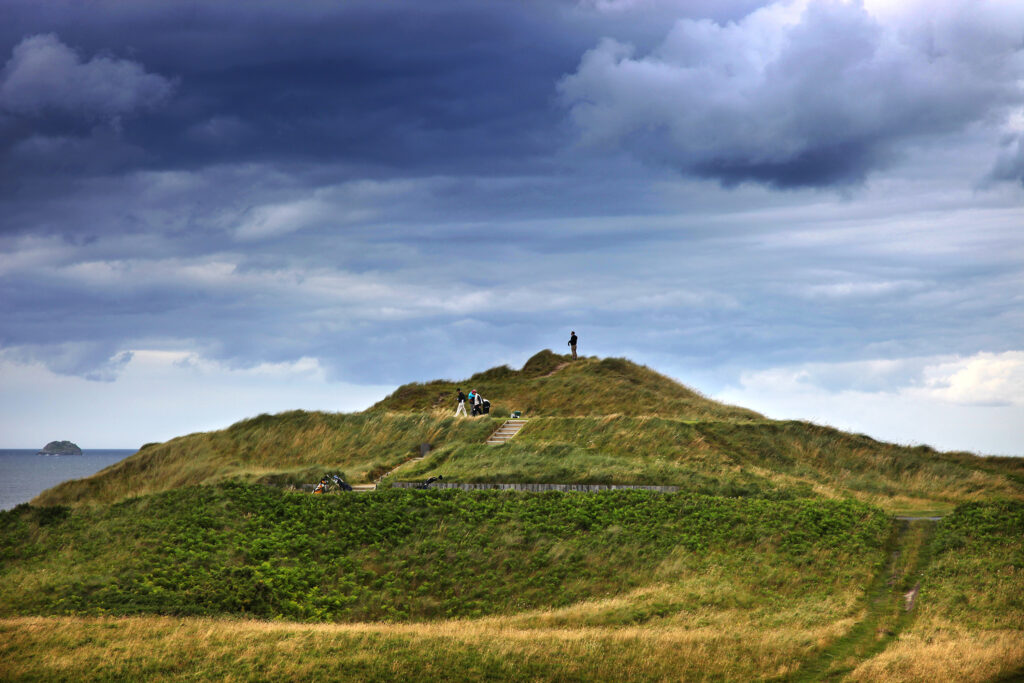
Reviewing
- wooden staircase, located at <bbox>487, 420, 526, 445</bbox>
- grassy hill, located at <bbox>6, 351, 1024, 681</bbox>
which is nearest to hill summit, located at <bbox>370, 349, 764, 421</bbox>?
wooden staircase, located at <bbox>487, 420, 526, 445</bbox>

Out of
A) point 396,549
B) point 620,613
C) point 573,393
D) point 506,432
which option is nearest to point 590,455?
point 506,432

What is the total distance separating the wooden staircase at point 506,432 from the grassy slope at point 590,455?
0.62 m

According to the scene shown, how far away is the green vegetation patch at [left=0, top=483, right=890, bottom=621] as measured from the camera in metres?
21.4

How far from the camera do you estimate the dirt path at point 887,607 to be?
17.5m

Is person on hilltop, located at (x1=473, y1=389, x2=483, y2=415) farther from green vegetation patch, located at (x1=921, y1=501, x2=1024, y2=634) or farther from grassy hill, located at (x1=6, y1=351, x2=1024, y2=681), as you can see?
green vegetation patch, located at (x1=921, y1=501, x2=1024, y2=634)

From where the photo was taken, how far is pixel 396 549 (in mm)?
24469

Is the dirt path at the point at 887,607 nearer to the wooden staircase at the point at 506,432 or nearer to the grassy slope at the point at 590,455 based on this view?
the grassy slope at the point at 590,455

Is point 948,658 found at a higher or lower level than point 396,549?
lower

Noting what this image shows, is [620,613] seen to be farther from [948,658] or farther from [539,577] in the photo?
[948,658]

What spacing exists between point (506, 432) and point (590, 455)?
744 cm

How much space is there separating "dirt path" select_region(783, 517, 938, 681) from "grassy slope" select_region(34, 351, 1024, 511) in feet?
17.9

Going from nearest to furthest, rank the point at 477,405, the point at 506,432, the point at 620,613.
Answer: the point at 620,613, the point at 506,432, the point at 477,405

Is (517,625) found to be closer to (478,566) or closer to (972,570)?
(478,566)

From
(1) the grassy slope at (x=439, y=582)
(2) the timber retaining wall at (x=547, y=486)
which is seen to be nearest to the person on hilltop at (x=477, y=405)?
(2) the timber retaining wall at (x=547, y=486)
